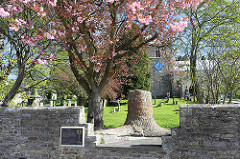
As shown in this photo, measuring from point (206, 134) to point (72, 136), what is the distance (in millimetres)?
3671

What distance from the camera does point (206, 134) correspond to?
15.5ft

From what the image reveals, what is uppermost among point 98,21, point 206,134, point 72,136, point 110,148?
point 98,21

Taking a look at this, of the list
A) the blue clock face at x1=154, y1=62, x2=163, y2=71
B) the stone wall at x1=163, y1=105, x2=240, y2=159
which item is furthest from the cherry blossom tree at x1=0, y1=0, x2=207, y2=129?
the blue clock face at x1=154, y1=62, x2=163, y2=71

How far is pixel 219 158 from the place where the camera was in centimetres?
462

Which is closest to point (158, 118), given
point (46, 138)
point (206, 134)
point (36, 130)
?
point (206, 134)

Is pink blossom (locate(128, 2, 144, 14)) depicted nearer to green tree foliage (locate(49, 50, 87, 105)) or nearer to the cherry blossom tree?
the cherry blossom tree

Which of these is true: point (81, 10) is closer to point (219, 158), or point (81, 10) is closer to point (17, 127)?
point (17, 127)

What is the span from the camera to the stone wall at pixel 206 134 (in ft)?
15.1

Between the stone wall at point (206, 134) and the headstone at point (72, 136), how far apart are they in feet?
7.66

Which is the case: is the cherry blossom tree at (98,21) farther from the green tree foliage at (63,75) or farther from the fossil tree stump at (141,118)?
the fossil tree stump at (141,118)

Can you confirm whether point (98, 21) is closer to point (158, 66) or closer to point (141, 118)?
point (141, 118)

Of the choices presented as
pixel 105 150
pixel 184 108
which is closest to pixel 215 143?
pixel 184 108

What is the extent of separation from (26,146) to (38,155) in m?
0.49

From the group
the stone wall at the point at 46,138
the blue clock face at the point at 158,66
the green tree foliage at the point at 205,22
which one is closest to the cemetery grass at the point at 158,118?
the green tree foliage at the point at 205,22
